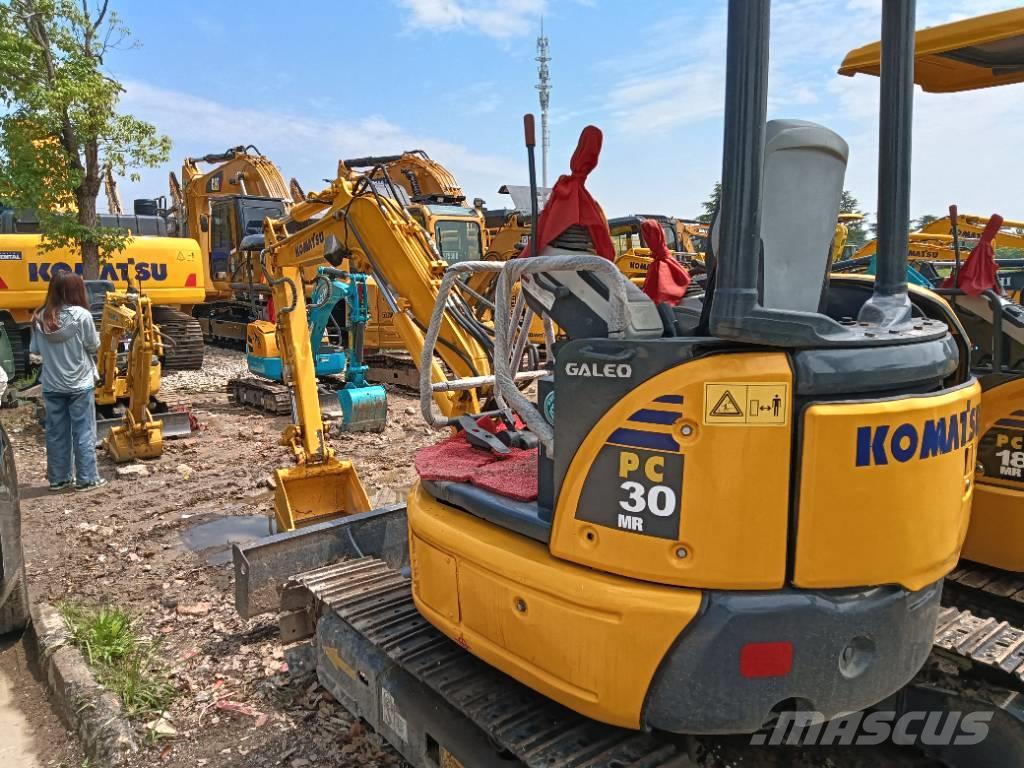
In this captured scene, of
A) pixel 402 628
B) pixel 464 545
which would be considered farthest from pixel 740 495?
pixel 402 628

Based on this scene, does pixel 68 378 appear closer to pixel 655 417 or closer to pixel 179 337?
pixel 179 337

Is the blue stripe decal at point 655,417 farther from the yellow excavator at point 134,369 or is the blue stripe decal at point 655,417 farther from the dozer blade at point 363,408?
the dozer blade at point 363,408

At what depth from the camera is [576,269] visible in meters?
2.16

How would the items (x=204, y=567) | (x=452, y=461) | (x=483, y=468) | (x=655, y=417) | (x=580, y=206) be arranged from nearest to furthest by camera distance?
(x=655, y=417) < (x=580, y=206) < (x=483, y=468) < (x=452, y=461) < (x=204, y=567)

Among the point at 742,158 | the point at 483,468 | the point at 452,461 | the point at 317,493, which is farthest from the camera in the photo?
the point at 317,493

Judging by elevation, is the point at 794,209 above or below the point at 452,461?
above

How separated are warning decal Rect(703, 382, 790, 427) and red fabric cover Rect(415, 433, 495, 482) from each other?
1076mm

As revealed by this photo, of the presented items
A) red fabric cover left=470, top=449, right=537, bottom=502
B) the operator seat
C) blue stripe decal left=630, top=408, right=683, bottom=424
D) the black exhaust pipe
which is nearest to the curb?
red fabric cover left=470, top=449, right=537, bottom=502

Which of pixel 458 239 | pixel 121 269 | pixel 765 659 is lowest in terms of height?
pixel 765 659

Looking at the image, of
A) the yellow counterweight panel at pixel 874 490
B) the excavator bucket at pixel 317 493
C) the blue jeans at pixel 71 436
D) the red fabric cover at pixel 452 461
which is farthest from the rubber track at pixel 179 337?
the yellow counterweight panel at pixel 874 490

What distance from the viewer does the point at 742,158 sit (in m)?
1.80

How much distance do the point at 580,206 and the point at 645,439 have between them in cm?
79

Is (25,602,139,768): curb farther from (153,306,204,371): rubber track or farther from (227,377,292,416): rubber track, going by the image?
(153,306,204,371): rubber track

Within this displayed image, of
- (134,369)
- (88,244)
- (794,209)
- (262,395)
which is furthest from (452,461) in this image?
(88,244)
